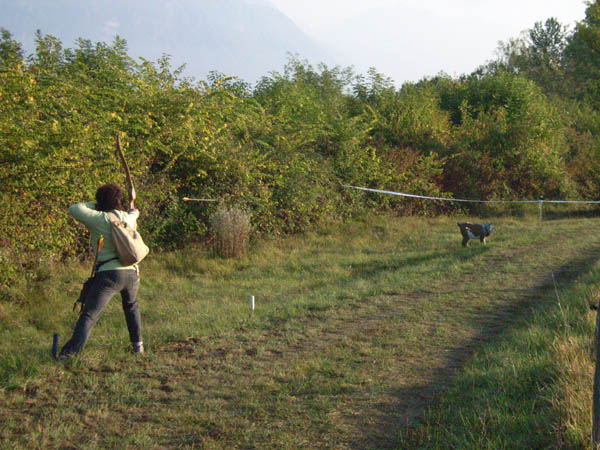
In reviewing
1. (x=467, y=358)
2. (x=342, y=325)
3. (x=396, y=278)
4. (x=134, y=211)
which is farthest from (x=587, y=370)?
(x=396, y=278)

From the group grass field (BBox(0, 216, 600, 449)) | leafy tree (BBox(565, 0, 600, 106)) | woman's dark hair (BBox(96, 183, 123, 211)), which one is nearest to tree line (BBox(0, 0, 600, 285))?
grass field (BBox(0, 216, 600, 449))

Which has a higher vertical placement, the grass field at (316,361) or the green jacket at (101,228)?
the green jacket at (101,228)

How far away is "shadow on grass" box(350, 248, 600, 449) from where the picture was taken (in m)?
3.87

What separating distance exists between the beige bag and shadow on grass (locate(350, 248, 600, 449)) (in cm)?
297

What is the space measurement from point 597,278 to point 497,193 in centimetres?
1267

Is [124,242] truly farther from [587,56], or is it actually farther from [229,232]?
[587,56]

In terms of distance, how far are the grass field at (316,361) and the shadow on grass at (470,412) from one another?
0.6 inches

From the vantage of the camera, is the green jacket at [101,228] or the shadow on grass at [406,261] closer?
the green jacket at [101,228]

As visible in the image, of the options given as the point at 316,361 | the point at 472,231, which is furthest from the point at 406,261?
the point at 316,361

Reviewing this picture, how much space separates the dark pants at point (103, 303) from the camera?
549 centimetres

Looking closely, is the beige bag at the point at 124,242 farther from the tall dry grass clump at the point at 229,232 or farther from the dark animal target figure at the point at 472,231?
the dark animal target figure at the point at 472,231

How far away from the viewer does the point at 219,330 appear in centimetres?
681

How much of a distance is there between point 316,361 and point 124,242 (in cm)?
240

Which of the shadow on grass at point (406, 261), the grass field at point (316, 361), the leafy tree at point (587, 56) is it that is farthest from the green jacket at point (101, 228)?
the leafy tree at point (587, 56)
